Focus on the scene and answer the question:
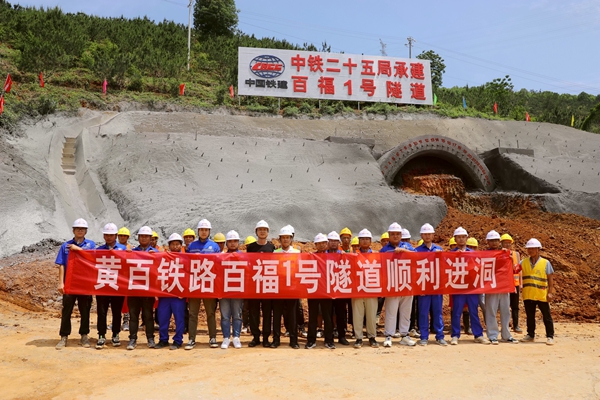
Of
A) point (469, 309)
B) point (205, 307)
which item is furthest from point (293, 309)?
point (469, 309)

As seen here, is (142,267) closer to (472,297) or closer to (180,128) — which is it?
(472,297)

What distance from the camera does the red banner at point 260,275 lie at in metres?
8.19

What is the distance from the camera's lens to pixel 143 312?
27.0ft

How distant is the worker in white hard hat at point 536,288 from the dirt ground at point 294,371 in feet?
1.71

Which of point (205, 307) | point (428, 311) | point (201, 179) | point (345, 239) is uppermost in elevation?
point (201, 179)

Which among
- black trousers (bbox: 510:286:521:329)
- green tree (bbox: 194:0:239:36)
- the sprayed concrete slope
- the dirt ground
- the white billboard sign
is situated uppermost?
green tree (bbox: 194:0:239:36)

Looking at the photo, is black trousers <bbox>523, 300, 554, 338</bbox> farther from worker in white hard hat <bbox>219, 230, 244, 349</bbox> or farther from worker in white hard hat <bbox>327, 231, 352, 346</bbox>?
worker in white hard hat <bbox>219, 230, 244, 349</bbox>

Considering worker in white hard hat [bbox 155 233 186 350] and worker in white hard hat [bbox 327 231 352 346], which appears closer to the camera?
worker in white hard hat [bbox 155 233 186 350]

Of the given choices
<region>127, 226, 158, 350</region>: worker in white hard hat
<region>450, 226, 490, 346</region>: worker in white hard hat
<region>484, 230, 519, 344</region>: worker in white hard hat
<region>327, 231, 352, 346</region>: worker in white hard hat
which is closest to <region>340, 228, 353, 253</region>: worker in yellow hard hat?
<region>327, 231, 352, 346</region>: worker in white hard hat

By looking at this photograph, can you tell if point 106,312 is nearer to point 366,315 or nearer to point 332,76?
point 366,315

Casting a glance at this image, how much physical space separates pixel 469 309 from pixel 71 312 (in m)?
6.04

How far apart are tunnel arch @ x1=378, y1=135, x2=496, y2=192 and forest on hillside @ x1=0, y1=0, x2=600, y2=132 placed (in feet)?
29.6

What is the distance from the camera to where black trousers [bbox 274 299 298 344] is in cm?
824

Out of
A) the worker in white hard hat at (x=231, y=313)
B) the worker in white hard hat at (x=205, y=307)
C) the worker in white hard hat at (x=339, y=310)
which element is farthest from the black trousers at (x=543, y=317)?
the worker in white hard hat at (x=205, y=307)
